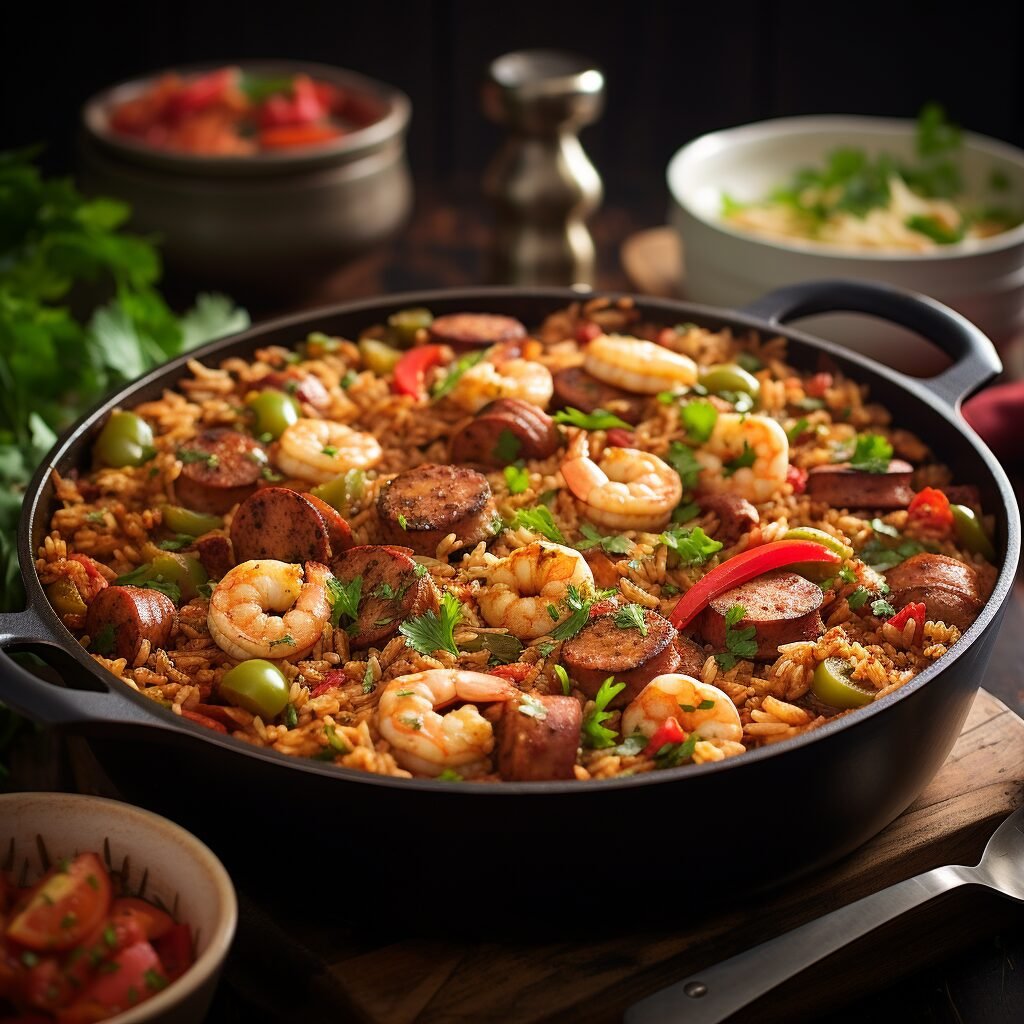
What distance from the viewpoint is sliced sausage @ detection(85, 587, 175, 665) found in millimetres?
2631

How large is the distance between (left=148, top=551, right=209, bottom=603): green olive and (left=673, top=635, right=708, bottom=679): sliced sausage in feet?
3.26

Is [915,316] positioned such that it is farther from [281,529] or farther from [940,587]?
[281,529]

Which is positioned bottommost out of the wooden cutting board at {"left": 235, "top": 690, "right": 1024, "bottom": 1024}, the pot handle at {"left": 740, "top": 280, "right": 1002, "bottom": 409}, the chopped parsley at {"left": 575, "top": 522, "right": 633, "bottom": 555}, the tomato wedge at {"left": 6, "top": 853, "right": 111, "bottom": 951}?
the wooden cutting board at {"left": 235, "top": 690, "right": 1024, "bottom": 1024}

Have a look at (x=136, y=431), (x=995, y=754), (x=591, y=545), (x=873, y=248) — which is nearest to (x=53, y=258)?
(x=136, y=431)

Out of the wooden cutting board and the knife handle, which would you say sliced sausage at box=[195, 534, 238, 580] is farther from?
the knife handle

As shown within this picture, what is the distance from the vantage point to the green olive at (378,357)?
3.63 meters

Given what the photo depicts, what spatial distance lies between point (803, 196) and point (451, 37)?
2.48 m

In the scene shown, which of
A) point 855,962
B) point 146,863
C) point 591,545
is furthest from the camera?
point 591,545

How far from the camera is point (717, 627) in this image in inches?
106

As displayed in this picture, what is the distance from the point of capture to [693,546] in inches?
113

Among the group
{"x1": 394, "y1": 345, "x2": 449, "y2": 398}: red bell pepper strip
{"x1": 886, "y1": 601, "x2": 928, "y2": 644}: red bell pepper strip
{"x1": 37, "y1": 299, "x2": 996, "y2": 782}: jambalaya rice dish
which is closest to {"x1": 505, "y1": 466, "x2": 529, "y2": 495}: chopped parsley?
{"x1": 37, "y1": 299, "x2": 996, "y2": 782}: jambalaya rice dish

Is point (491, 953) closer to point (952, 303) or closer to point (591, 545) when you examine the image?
point (591, 545)

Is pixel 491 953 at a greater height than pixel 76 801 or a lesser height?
lesser

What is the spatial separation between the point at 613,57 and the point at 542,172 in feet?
7.28
